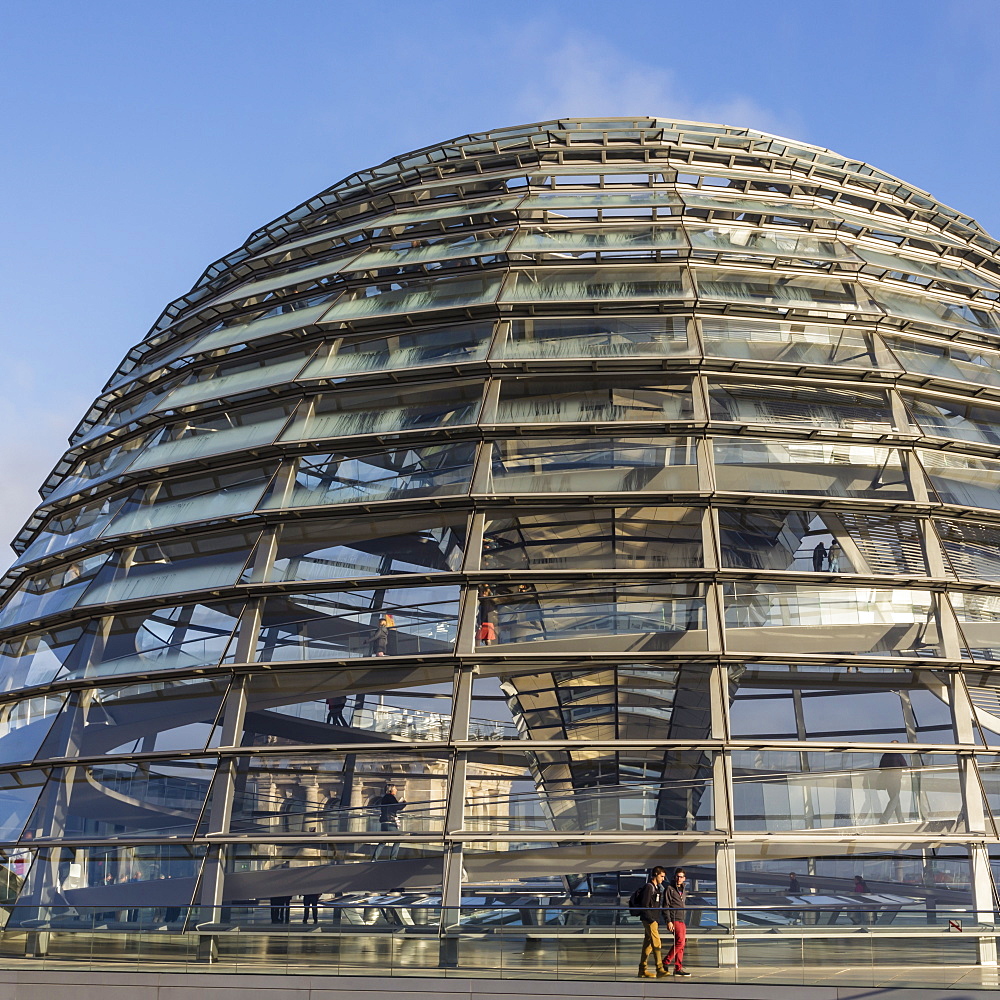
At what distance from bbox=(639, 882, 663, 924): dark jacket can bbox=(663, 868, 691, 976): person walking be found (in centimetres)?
7

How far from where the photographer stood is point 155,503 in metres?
22.8

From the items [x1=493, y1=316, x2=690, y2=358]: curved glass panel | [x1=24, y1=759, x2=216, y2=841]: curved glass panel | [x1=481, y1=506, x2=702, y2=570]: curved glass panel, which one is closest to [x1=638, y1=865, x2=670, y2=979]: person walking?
[x1=24, y1=759, x2=216, y2=841]: curved glass panel

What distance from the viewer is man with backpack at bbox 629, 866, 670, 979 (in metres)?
13.8

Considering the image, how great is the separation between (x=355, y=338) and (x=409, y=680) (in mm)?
8056

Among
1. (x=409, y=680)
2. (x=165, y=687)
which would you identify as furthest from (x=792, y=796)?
(x=165, y=687)

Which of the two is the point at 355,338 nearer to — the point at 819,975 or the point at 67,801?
the point at 67,801

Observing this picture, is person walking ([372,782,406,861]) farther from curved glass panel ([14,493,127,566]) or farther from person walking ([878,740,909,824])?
curved glass panel ([14,493,127,566])

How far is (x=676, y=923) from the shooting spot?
552 inches

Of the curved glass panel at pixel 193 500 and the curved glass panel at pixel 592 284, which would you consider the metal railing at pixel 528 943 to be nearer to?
the curved glass panel at pixel 193 500

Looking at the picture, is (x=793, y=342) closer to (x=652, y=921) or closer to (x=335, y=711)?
(x=652, y=921)

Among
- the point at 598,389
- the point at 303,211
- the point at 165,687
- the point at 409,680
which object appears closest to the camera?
the point at 409,680

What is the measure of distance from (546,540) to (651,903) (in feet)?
36.5

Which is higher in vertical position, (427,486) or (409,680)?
(427,486)

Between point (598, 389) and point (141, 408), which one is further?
point (141, 408)
